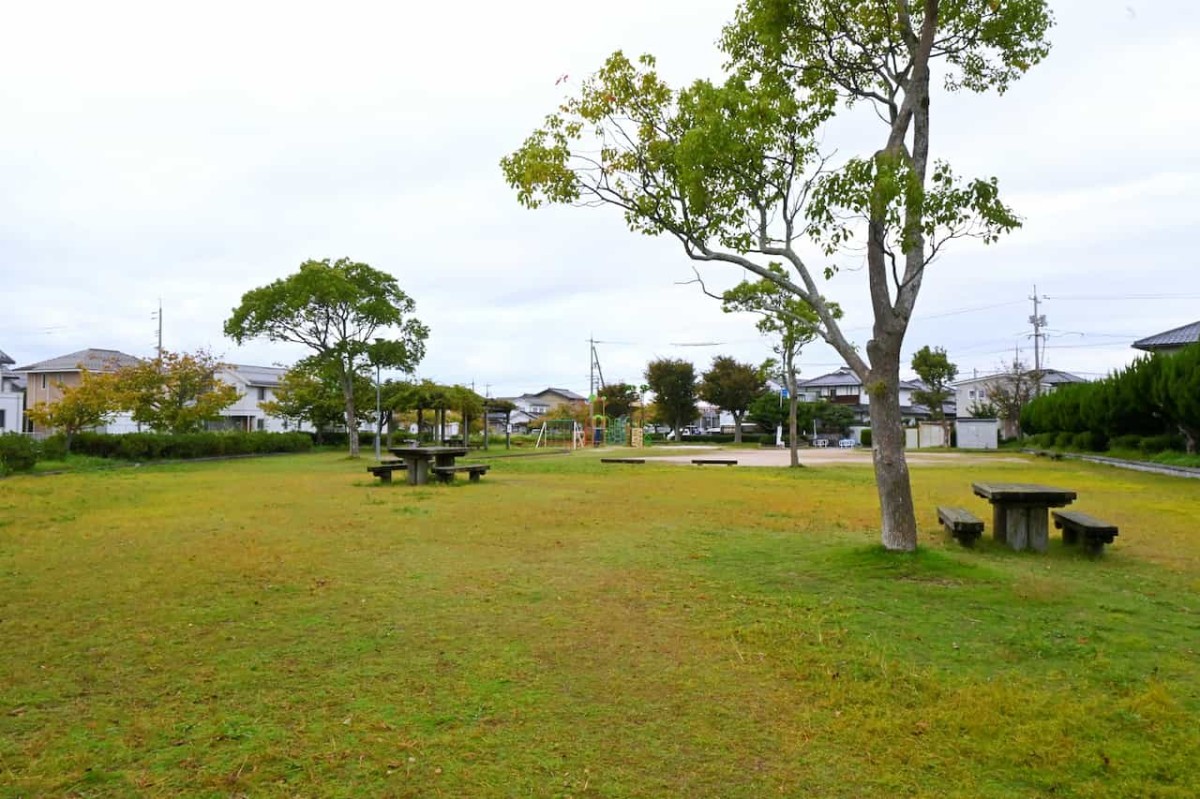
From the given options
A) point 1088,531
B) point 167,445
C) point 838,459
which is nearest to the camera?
point 1088,531

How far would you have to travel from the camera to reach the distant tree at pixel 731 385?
5488 centimetres

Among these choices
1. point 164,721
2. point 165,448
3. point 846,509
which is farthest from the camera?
point 165,448

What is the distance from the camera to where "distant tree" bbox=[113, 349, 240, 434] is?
1113 inches

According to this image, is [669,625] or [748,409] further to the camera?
[748,409]

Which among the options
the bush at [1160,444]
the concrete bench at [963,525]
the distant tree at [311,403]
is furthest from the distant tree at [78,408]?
the bush at [1160,444]

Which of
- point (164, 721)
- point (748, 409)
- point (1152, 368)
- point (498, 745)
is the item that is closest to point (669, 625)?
point (498, 745)

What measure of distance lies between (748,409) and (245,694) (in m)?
52.4

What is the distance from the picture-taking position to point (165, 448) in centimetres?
2588

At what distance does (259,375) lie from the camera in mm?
56469

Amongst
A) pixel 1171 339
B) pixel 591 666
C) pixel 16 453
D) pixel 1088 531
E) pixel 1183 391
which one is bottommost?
pixel 591 666

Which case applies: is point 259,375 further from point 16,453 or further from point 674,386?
point 16,453

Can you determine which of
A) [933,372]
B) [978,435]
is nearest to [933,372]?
[933,372]

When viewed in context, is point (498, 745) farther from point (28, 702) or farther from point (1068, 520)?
point (1068, 520)

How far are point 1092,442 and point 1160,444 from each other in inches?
200
